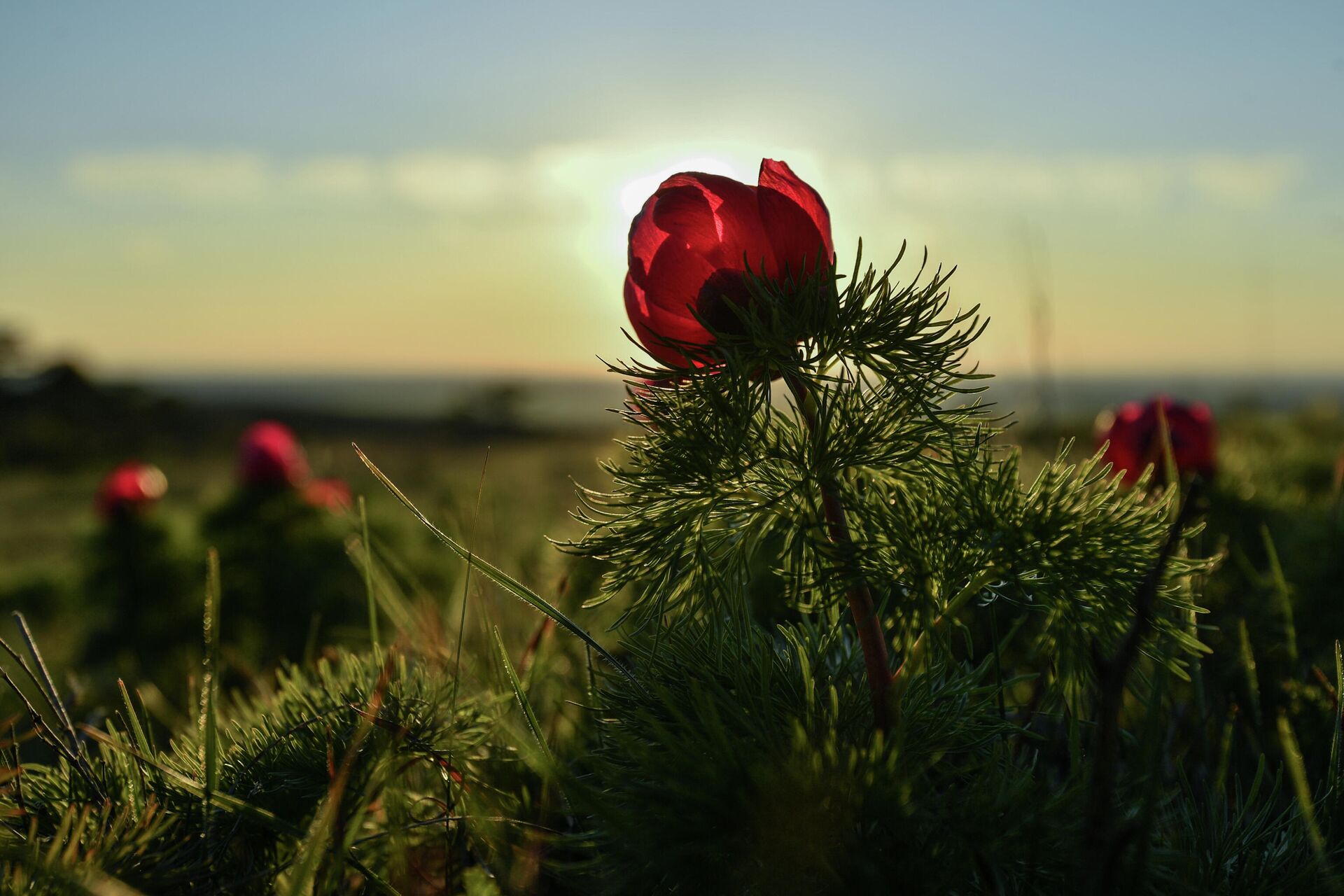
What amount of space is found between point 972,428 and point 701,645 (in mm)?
302

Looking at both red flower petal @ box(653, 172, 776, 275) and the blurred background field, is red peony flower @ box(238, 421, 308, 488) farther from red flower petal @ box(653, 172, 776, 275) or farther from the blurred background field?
red flower petal @ box(653, 172, 776, 275)

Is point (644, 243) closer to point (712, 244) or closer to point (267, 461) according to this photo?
point (712, 244)

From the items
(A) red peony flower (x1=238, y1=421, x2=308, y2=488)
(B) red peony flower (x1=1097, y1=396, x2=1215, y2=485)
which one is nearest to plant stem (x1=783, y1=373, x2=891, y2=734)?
(B) red peony flower (x1=1097, y1=396, x2=1215, y2=485)

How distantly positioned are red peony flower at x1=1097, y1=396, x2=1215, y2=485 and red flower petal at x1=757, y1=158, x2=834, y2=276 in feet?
3.50

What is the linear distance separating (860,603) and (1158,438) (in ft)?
3.65

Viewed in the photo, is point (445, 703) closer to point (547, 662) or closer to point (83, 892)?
point (547, 662)

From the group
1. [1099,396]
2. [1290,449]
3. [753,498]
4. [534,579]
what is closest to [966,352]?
[753,498]

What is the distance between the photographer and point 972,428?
2.58ft

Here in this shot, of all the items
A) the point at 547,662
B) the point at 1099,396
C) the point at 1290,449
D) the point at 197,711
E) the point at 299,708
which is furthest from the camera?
the point at 1099,396

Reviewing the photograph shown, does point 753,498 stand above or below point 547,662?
above

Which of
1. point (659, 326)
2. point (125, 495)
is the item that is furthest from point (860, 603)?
point (125, 495)

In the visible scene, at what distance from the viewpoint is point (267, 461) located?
271 centimetres

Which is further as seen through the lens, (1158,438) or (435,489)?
(435,489)

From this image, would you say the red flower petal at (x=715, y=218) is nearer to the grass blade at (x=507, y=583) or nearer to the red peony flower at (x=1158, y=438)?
the grass blade at (x=507, y=583)
